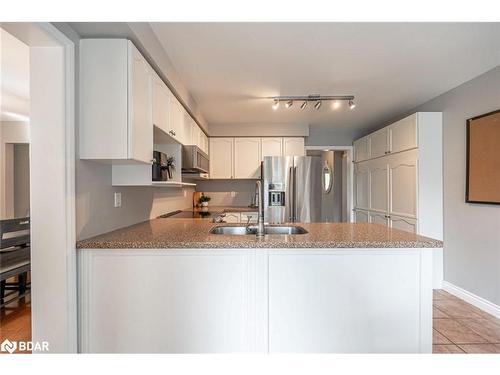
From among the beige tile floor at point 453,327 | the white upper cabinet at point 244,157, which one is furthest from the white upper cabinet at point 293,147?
the beige tile floor at point 453,327

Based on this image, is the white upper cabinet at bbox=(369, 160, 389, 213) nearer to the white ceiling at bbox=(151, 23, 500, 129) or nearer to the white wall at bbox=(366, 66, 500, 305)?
the white wall at bbox=(366, 66, 500, 305)

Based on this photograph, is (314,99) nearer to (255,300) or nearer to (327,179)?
(255,300)

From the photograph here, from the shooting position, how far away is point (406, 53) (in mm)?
2225

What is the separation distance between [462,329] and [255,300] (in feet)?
6.62

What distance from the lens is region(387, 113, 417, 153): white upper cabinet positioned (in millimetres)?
3314

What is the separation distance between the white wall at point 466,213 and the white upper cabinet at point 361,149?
1.19 m

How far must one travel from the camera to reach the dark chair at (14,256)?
2521mm

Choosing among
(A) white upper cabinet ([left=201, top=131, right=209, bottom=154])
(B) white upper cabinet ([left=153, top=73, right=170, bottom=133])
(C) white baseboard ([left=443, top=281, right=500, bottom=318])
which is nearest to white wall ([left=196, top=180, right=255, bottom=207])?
(A) white upper cabinet ([left=201, top=131, right=209, bottom=154])

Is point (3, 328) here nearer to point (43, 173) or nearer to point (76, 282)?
point (76, 282)

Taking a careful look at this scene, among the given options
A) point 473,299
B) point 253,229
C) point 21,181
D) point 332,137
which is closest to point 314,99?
point 253,229

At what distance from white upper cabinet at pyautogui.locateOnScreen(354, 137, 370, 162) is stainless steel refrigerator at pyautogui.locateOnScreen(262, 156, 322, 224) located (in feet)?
3.45

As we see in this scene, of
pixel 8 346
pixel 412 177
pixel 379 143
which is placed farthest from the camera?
pixel 379 143

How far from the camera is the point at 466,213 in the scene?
2893mm

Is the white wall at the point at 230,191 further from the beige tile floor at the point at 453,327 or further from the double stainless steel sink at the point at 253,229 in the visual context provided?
the beige tile floor at the point at 453,327
